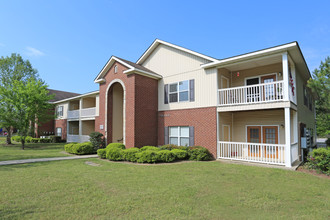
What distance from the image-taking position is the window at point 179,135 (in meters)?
13.7

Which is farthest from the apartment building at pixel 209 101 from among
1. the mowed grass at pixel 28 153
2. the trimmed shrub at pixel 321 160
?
the mowed grass at pixel 28 153

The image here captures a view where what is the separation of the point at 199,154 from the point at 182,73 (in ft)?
19.0

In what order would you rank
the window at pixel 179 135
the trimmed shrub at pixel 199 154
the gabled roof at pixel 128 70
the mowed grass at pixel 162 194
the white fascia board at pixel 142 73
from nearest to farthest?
the mowed grass at pixel 162 194
the trimmed shrub at pixel 199 154
the window at pixel 179 135
the white fascia board at pixel 142 73
the gabled roof at pixel 128 70

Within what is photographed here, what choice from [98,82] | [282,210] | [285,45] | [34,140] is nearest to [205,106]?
[285,45]

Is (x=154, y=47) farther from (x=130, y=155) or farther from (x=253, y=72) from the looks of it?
(x=130, y=155)

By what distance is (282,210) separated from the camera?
192 inches

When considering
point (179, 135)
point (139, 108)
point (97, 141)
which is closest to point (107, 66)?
point (139, 108)

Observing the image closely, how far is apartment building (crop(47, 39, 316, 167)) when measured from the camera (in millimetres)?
11266

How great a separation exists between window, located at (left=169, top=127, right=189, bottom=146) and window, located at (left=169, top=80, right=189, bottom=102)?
2.06 metres

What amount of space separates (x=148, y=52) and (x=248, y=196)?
13.2m

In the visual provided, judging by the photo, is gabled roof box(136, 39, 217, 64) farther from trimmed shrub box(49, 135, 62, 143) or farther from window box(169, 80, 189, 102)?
trimmed shrub box(49, 135, 62, 143)

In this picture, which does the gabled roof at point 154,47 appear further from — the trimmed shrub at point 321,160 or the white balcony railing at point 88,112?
the white balcony railing at point 88,112

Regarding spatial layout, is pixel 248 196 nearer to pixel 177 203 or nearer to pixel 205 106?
pixel 177 203

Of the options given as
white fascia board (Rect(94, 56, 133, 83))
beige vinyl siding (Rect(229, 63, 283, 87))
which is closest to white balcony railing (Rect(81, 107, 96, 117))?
white fascia board (Rect(94, 56, 133, 83))
